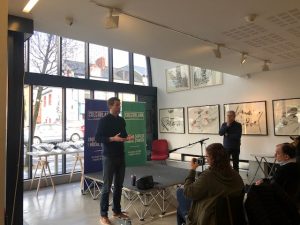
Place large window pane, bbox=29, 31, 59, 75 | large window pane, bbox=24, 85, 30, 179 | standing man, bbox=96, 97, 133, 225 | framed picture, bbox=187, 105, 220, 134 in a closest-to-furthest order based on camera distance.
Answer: standing man, bbox=96, 97, 133, 225
large window pane, bbox=24, 85, 30, 179
large window pane, bbox=29, 31, 59, 75
framed picture, bbox=187, 105, 220, 134

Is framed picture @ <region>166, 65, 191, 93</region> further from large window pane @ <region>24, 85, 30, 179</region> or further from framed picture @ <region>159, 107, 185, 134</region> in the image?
large window pane @ <region>24, 85, 30, 179</region>

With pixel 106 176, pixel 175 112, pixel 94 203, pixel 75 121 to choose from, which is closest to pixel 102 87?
pixel 75 121

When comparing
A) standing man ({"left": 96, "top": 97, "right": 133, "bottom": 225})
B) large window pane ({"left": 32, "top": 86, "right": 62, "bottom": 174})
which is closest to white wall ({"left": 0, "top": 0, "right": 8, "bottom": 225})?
standing man ({"left": 96, "top": 97, "right": 133, "bottom": 225})

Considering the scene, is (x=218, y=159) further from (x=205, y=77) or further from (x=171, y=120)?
(x=171, y=120)

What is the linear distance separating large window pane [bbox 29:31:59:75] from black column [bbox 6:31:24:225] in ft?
9.95

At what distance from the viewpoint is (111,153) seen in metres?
3.34

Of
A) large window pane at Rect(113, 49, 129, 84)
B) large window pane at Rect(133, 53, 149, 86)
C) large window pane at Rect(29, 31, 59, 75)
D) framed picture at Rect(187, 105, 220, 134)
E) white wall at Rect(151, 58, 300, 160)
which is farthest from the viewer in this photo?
large window pane at Rect(133, 53, 149, 86)

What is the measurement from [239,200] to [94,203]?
3.05m

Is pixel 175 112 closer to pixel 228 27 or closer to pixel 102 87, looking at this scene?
pixel 102 87

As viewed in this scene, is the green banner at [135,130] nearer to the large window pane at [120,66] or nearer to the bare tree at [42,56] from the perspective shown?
the large window pane at [120,66]

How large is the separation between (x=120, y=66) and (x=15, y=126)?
497cm

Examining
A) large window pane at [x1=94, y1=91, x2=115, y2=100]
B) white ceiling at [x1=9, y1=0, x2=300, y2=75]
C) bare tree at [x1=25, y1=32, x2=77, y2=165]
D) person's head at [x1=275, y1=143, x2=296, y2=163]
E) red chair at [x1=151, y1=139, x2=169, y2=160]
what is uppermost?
bare tree at [x1=25, y1=32, x2=77, y2=165]

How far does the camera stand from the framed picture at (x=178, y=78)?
7387 millimetres

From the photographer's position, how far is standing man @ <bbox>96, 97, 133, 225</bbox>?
3342 millimetres
